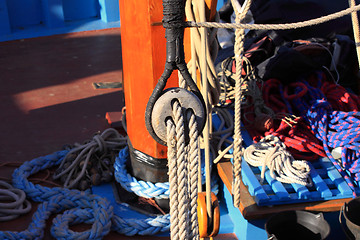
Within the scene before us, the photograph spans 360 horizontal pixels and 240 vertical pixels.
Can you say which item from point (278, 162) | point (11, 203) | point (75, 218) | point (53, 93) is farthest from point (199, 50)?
point (53, 93)

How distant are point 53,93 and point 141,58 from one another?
2.33 meters

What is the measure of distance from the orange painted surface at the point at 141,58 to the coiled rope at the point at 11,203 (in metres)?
0.76

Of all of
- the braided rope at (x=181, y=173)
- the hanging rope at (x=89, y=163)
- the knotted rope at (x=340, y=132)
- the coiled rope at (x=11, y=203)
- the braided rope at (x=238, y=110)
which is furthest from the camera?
the hanging rope at (x=89, y=163)

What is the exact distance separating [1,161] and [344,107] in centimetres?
237

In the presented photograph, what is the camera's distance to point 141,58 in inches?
95.1

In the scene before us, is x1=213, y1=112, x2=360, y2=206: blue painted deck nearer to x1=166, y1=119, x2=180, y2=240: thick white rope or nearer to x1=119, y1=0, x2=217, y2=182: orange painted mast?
x1=119, y1=0, x2=217, y2=182: orange painted mast

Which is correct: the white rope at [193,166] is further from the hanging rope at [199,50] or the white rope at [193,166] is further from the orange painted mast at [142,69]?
the orange painted mast at [142,69]

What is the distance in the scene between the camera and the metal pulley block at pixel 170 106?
1.25m

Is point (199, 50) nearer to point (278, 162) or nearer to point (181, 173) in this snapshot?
point (278, 162)

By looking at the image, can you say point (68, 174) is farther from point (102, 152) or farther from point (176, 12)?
point (176, 12)

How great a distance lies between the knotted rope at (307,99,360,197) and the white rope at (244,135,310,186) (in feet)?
0.76

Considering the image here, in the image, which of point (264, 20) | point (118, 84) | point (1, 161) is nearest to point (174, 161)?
point (1, 161)

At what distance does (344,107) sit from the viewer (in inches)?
117

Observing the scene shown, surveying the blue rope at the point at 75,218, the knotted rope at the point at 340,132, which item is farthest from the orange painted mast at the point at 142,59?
the knotted rope at the point at 340,132
